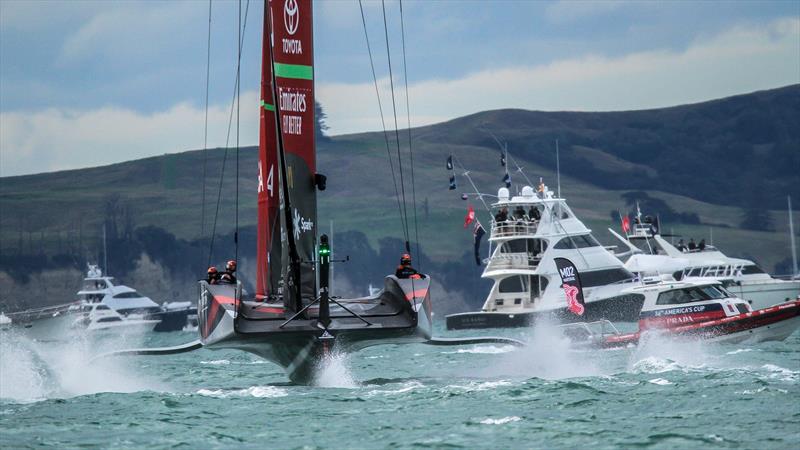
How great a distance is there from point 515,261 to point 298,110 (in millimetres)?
34260

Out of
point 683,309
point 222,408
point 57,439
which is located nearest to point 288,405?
point 222,408

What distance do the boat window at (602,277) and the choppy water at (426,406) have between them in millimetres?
24369

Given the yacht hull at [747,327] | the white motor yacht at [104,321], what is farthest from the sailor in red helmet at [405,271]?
the white motor yacht at [104,321]

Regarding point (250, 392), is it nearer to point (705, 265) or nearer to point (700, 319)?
point (700, 319)

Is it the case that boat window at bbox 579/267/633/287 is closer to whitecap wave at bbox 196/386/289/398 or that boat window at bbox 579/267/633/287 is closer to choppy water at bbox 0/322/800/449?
choppy water at bbox 0/322/800/449

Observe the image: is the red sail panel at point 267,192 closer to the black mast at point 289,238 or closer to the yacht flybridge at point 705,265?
the black mast at point 289,238

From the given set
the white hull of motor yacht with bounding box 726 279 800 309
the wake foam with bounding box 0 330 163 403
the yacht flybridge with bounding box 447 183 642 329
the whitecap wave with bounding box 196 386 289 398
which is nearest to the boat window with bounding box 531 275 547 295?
the yacht flybridge with bounding box 447 183 642 329

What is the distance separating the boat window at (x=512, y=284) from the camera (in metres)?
53.6

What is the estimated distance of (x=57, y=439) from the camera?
47.1 feet

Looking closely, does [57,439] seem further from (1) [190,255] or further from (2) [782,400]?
(1) [190,255]

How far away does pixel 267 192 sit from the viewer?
19.7m

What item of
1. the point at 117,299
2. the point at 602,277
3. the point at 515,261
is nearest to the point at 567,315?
the point at 602,277

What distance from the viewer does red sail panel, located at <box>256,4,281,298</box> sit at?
766 inches

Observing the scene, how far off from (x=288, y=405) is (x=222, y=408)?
0.90m
